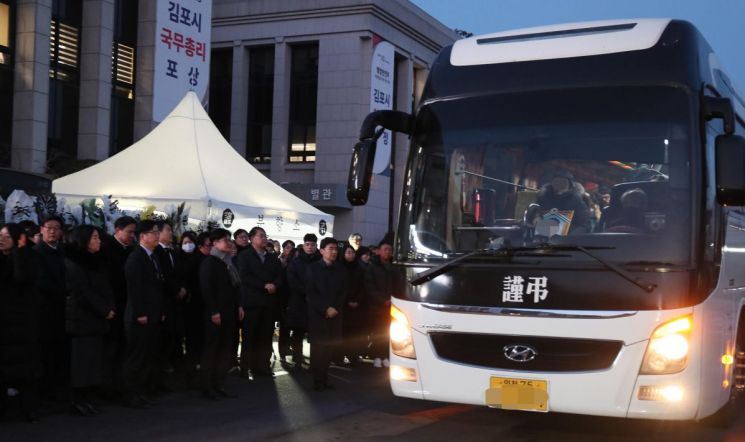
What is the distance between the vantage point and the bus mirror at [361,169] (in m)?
7.13

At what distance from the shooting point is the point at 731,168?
245 inches

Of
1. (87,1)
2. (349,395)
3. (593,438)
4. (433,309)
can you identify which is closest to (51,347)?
(349,395)

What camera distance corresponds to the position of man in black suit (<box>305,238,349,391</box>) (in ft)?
34.4

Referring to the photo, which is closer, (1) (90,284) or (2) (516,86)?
(2) (516,86)

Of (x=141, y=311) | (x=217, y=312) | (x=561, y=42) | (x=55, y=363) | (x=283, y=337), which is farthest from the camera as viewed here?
→ (x=283, y=337)

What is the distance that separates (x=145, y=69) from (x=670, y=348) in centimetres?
2445

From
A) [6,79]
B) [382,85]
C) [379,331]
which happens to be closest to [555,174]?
[379,331]

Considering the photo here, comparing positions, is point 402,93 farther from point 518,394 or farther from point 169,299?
point 518,394

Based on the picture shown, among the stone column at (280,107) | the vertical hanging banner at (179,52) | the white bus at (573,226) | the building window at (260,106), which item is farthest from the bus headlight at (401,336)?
the building window at (260,106)

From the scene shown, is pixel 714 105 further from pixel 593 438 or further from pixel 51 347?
pixel 51 347

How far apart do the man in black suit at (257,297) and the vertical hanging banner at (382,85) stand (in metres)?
27.4

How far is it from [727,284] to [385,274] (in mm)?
6825

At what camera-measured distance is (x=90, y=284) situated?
8422 mm

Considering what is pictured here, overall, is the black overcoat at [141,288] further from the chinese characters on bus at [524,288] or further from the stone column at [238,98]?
the stone column at [238,98]
